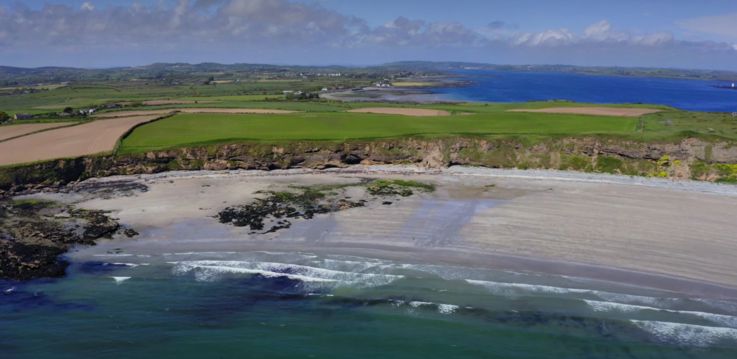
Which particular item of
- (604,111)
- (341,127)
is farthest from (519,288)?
(604,111)

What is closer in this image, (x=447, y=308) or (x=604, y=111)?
(x=447, y=308)

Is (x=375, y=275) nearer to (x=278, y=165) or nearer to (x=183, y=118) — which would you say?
(x=278, y=165)

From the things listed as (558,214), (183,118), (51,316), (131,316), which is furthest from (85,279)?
(183,118)

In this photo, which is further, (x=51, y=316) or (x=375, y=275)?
(x=375, y=275)

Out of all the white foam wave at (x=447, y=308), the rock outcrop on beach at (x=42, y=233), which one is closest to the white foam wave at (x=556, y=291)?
the white foam wave at (x=447, y=308)

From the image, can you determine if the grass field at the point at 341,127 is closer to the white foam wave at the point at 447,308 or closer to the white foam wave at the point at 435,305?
the white foam wave at the point at 435,305

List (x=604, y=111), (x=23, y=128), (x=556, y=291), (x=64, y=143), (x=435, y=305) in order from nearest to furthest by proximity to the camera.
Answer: (x=435, y=305)
(x=556, y=291)
(x=64, y=143)
(x=23, y=128)
(x=604, y=111)

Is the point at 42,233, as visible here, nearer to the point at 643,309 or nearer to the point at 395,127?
the point at 643,309
